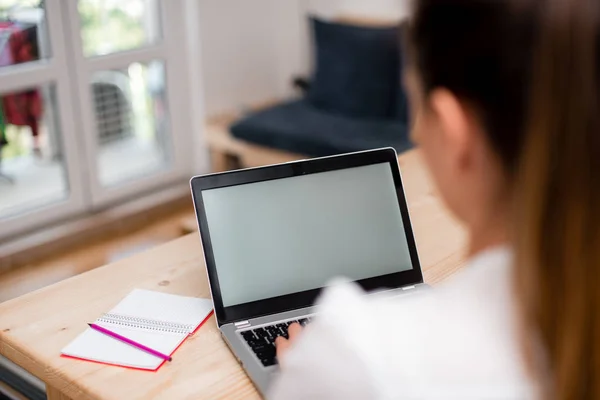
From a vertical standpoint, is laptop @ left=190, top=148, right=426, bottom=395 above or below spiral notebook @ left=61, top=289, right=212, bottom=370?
above

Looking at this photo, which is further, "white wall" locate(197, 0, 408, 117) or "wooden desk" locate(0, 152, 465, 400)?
"white wall" locate(197, 0, 408, 117)

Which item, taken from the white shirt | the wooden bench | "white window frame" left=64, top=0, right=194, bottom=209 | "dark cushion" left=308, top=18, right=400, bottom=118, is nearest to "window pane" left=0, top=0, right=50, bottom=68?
"white window frame" left=64, top=0, right=194, bottom=209

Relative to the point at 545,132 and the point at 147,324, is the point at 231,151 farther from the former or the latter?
the point at 545,132

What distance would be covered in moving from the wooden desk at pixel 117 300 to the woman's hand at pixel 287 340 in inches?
2.4

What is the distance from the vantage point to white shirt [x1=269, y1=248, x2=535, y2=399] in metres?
0.62

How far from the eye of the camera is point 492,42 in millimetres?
547

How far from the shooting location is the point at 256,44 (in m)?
4.14

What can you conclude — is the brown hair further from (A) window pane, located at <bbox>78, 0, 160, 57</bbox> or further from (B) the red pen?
(A) window pane, located at <bbox>78, 0, 160, 57</bbox>

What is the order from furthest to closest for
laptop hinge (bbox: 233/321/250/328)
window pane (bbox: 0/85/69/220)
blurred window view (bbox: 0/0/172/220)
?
window pane (bbox: 0/85/69/220) < blurred window view (bbox: 0/0/172/220) < laptop hinge (bbox: 233/321/250/328)

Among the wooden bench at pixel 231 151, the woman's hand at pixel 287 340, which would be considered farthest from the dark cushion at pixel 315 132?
the woman's hand at pixel 287 340

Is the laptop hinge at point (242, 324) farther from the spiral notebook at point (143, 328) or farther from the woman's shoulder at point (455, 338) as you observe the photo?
the woman's shoulder at point (455, 338)

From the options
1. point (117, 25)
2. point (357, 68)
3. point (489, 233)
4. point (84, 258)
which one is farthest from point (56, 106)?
point (489, 233)

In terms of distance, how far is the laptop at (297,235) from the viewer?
3.84 feet

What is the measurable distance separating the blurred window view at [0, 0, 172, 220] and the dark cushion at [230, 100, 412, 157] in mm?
533
